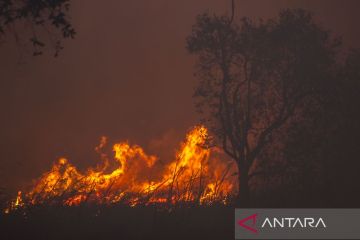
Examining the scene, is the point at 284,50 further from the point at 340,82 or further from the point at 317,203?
the point at 317,203

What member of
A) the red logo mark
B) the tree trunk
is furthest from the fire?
the red logo mark

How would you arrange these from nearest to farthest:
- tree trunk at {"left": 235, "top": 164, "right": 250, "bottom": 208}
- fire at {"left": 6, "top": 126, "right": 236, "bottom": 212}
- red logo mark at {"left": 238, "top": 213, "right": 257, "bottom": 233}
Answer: red logo mark at {"left": 238, "top": 213, "right": 257, "bottom": 233} → fire at {"left": 6, "top": 126, "right": 236, "bottom": 212} → tree trunk at {"left": 235, "top": 164, "right": 250, "bottom": 208}

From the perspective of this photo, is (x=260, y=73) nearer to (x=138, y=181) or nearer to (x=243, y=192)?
(x=243, y=192)

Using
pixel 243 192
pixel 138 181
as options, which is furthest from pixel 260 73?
pixel 138 181

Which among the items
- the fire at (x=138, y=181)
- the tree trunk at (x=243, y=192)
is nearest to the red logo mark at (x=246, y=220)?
the fire at (x=138, y=181)

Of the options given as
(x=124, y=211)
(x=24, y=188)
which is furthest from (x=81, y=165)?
(x=124, y=211)

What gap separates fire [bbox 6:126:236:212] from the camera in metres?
22.5

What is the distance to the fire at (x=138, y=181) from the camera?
22.5m

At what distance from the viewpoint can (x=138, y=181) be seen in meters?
45.5

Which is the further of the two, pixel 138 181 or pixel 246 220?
pixel 138 181

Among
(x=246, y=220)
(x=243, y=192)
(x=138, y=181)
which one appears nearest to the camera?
(x=246, y=220)

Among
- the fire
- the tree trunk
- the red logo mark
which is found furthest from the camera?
the tree trunk

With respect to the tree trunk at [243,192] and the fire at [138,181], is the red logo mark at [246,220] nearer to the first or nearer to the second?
the fire at [138,181]

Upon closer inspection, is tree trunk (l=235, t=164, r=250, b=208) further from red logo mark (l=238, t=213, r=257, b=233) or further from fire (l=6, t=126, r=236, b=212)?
red logo mark (l=238, t=213, r=257, b=233)
